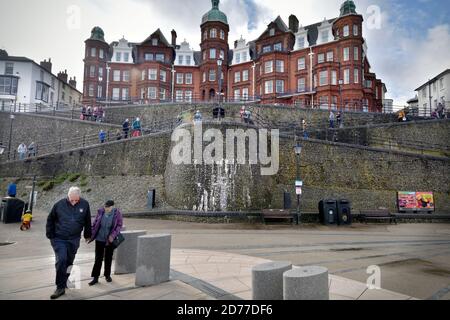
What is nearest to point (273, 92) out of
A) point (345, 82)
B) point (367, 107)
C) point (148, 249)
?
point (345, 82)

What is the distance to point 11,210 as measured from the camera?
15539 mm

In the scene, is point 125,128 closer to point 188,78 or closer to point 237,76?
point 237,76

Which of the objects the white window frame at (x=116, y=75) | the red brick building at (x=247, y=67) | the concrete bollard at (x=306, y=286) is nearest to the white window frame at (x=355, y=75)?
the red brick building at (x=247, y=67)

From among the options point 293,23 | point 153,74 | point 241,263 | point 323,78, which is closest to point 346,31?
point 323,78

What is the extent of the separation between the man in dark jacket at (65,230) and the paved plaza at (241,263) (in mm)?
417

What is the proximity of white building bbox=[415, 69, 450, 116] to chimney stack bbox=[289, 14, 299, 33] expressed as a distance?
23672mm

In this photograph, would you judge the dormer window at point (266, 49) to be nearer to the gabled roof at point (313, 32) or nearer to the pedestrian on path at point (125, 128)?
the gabled roof at point (313, 32)

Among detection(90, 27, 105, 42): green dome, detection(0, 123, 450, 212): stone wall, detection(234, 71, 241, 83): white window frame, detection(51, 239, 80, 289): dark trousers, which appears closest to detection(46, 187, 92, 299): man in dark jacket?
detection(51, 239, 80, 289): dark trousers

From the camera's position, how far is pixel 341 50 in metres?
42.7

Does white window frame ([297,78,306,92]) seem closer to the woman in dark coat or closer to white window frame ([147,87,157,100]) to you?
white window frame ([147,87,157,100])

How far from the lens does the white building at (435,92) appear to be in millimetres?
50719

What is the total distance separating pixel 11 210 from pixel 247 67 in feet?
137

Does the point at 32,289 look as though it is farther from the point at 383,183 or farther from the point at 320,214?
the point at 383,183

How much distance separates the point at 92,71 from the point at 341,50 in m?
40.7
